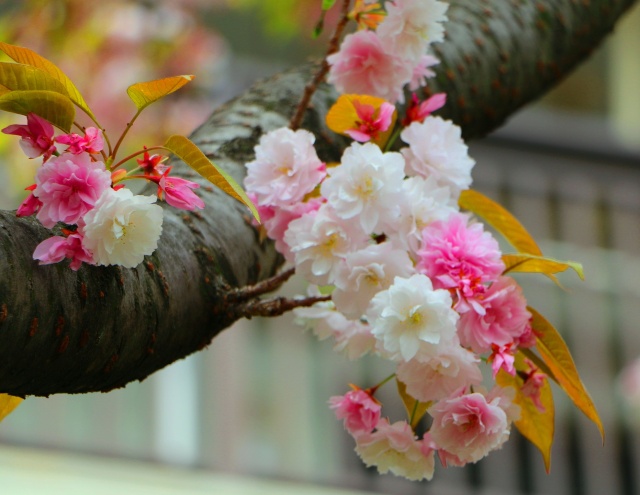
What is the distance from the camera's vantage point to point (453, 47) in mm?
1104

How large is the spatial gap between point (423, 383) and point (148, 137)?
8.32 feet

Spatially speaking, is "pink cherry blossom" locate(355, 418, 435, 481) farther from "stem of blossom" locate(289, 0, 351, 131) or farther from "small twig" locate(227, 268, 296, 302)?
"stem of blossom" locate(289, 0, 351, 131)

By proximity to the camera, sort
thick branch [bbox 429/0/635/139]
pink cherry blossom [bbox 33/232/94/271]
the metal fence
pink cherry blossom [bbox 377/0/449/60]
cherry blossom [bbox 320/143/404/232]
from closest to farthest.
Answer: pink cherry blossom [bbox 33/232/94/271], cherry blossom [bbox 320/143/404/232], pink cherry blossom [bbox 377/0/449/60], thick branch [bbox 429/0/635/139], the metal fence

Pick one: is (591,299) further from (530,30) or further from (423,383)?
(423,383)

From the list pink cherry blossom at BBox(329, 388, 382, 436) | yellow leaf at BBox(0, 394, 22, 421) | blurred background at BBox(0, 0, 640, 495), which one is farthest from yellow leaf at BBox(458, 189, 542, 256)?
blurred background at BBox(0, 0, 640, 495)

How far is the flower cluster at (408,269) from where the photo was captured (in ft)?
2.27

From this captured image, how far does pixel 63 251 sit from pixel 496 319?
288 mm

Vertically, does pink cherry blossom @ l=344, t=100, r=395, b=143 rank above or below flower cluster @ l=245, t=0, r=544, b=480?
above

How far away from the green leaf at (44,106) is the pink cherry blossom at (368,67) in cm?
28

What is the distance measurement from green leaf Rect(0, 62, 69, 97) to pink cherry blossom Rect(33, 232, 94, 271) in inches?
3.7

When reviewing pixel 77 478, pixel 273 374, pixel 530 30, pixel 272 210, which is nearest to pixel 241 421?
pixel 273 374

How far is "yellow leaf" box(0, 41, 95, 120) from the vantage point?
→ 0.66 metres

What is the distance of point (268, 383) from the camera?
3699 mm

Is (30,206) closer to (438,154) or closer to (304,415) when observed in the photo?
(438,154)
